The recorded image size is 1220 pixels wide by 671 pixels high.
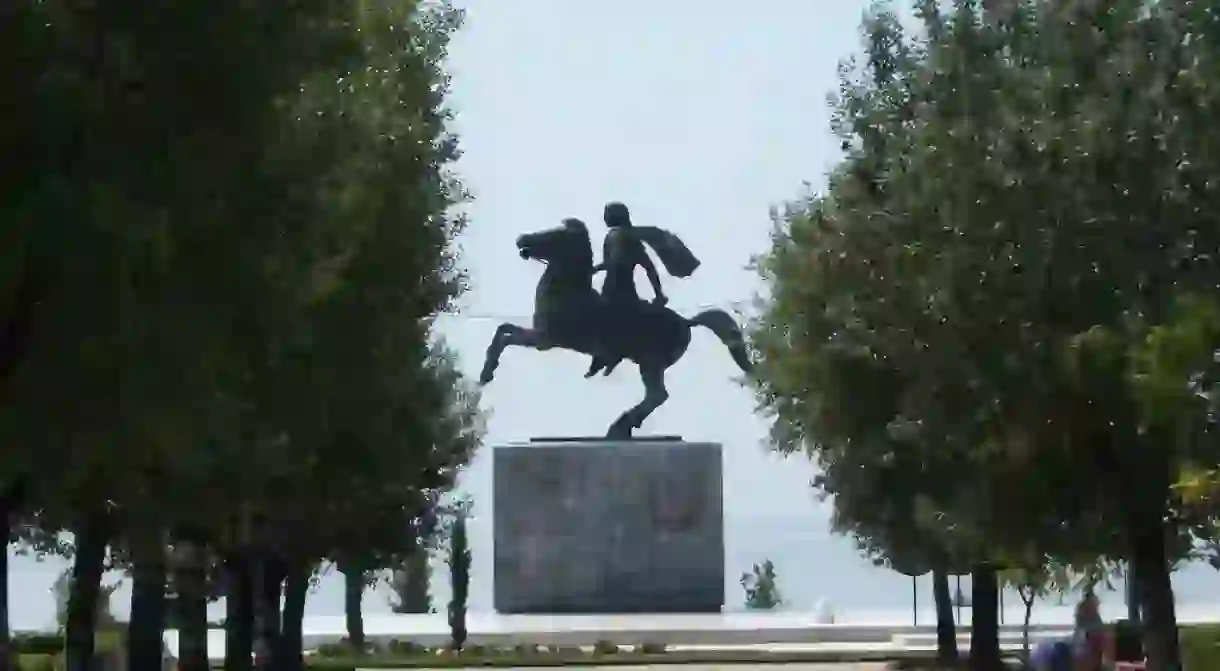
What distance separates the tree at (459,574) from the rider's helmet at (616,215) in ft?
29.0

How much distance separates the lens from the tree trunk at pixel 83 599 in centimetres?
2141

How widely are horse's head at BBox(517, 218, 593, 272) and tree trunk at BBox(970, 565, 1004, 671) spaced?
2152 cm

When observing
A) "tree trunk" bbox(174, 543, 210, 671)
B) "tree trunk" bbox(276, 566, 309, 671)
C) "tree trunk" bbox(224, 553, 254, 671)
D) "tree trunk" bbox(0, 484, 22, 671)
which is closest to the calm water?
"tree trunk" bbox(276, 566, 309, 671)

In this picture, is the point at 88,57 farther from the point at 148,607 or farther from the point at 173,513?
the point at 148,607

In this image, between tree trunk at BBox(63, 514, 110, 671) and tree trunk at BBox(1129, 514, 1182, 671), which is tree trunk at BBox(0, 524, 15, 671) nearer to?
tree trunk at BBox(63, 514, 110, 671)

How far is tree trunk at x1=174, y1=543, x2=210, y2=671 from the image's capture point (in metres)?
25.1

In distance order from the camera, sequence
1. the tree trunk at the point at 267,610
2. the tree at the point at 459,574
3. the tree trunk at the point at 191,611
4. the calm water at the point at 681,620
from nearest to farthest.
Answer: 1. the tree trunk at the point at 191,611
2. the tree trunk at the point at 267,610
3. the tree at the point at 459,574
4. the calm water at the point at 681,620

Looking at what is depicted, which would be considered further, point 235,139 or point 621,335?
point 621,335

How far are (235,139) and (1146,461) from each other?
12.0 m

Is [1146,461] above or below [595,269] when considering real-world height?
below

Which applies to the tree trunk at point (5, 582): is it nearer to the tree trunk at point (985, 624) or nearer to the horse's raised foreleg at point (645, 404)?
the tree trunk at point (985, 624)

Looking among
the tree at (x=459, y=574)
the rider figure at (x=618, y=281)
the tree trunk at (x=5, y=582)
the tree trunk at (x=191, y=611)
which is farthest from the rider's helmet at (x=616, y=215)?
the tree trunk at (x=5, y=582)

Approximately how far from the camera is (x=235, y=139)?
1353 cm

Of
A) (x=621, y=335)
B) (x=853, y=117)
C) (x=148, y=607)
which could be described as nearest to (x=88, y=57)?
(x=148, y=607)
